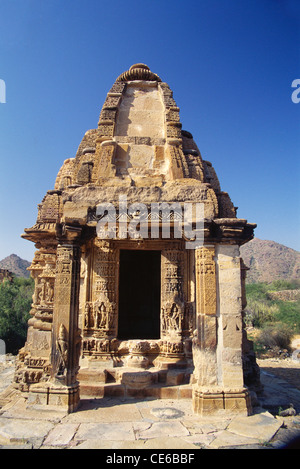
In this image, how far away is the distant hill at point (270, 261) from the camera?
66.6 meters

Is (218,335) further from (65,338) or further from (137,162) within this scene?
(137,162)

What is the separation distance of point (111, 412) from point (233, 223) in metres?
3.76

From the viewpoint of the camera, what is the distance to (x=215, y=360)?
517cm

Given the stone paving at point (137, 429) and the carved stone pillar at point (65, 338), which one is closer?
the stone paving at point (137, 429)

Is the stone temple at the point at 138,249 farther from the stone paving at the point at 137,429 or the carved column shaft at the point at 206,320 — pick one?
the stone paving at the point at 137,429

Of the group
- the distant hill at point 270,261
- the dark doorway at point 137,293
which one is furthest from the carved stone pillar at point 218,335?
the distant hill at point 270,261

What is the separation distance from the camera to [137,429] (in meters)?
4.53

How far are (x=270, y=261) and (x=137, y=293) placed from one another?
6763 cm

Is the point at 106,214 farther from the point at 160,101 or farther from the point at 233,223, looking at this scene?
the point at 160,101

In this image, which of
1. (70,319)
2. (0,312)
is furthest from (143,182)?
(0,312)

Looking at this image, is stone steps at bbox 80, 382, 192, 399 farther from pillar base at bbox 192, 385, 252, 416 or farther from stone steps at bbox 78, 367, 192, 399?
pillar base at bbox 192, 385, 252, 416

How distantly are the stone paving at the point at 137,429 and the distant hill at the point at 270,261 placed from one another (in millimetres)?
62631

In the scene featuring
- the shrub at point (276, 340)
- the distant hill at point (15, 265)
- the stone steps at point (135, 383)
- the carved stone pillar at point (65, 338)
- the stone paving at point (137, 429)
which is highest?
the distant hill at point (15, 265)

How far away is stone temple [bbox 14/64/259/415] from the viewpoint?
5238 mm
